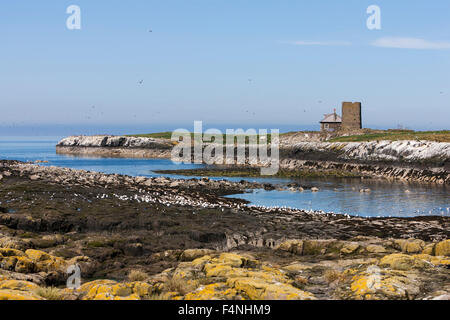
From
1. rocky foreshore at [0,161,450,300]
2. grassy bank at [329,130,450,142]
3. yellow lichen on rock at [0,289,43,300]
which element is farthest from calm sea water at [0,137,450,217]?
yellow lichen on rock at [0,289,43,300]

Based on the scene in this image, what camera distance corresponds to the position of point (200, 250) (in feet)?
58.5

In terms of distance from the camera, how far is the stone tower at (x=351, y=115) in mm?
115625

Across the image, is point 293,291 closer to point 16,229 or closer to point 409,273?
point 409,273

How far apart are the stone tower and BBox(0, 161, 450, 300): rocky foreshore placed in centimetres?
8771

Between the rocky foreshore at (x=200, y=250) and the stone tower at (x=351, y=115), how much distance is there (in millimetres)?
87712

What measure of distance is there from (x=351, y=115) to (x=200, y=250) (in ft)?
346

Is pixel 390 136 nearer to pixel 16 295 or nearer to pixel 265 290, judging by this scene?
pixel 265 290

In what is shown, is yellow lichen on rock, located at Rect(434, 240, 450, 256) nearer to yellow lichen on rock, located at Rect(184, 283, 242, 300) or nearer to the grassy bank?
yellow lichen on rock, located at Rect(184, 283, 242, 300)

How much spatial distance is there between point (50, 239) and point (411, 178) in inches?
2095

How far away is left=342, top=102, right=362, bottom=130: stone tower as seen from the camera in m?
116

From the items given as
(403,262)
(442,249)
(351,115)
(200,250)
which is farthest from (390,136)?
(403,262)

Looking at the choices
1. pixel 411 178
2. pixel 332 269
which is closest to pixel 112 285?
pixel 332 269
